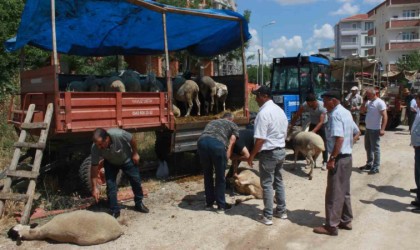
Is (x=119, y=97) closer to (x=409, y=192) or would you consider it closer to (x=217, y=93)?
(x=217, y=93)

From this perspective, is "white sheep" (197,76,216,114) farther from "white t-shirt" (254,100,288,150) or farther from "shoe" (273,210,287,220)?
"shoe" (273,210,287,220)

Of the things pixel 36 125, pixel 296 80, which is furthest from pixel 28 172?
pixel 296 80

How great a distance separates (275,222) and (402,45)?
60456 mm

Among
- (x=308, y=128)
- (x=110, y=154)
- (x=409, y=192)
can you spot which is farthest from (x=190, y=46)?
(x=409, y=192)

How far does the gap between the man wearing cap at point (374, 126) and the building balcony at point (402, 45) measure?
55400mm

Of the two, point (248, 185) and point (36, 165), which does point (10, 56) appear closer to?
point (36, 165)

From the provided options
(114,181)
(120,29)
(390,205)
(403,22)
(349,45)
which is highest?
(403,22)

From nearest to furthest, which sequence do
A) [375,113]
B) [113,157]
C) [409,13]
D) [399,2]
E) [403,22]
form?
1. [113,157]
2. [375,113]
3. [403,22]
4. [399,2]
5. [409,13]

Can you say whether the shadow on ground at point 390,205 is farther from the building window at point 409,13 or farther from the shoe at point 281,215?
the building window at point 409,13

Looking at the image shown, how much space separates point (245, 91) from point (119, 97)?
333 cm

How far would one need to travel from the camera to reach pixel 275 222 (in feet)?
18.8

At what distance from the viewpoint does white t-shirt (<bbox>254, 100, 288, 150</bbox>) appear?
18.1 feet

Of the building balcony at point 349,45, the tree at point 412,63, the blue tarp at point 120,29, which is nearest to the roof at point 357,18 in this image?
the building balcony at point 349,45

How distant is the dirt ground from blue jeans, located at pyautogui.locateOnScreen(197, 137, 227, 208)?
0.33 metres
